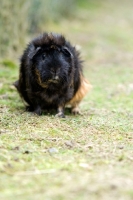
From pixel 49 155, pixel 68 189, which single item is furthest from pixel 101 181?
pixel 49 155

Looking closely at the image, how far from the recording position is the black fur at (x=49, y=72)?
759cm

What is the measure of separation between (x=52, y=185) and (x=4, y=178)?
51cm

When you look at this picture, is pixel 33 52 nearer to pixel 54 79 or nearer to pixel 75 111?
pixel 54 79

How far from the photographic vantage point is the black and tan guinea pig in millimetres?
7594

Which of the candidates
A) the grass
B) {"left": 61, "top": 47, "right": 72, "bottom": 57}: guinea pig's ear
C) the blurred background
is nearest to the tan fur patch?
the grass

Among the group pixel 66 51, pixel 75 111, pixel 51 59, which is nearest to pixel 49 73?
pixel 51 59

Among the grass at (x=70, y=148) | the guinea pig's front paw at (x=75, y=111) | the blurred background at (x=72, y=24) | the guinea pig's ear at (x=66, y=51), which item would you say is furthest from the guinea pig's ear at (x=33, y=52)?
the blurred background at (x=72, y=24)

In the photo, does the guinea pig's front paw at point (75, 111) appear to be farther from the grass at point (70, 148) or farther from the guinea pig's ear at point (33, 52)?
the guinea pig's ear at point (33, 52)

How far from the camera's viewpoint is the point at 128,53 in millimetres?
18688

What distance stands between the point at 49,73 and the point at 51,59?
254 millimetres

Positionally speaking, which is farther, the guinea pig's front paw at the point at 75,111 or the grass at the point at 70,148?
the guinea pig's front paw at the point at 75,111

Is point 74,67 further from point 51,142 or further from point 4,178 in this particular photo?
point 4,178

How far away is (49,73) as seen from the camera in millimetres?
7504

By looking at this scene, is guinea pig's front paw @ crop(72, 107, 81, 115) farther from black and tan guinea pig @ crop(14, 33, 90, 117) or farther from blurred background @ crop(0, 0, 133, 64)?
blurred background @ crop(0, 0, 133, 64)
